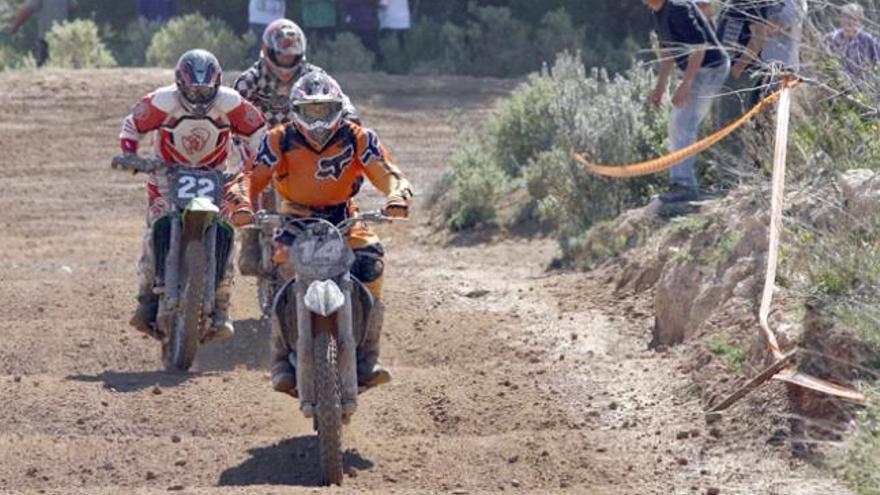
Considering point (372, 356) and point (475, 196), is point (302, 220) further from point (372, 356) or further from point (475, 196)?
point (475, 196)

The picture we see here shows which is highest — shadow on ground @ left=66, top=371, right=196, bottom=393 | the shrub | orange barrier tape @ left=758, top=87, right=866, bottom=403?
orange barrier tape @ left=758, top=87, right=866, bottom=403

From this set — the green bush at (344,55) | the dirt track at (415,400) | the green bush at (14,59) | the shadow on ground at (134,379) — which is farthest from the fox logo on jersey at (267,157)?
the green bush at (14,59)

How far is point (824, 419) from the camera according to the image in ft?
27.3

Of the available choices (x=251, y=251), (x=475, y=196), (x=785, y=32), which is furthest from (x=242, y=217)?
(x=475, y=196)

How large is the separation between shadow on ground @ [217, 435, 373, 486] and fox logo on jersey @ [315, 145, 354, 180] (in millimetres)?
1278

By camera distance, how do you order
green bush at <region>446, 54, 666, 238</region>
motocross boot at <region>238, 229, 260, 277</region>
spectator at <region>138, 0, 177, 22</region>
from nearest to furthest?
motocross boot at <region>238, 229, 260, 277</region>
green bush at <region>446, 54, 666, 238</region>
spectator at <region>138, 0, 177, 22</region>

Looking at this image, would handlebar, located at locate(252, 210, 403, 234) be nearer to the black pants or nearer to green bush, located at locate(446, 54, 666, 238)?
green bush, located at locate(446, 54, 666, 238)

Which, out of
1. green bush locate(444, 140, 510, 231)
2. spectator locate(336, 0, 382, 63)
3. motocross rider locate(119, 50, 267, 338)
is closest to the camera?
motocross rider locate(119, 50, 267, 338)

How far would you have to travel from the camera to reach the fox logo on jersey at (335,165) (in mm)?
9281

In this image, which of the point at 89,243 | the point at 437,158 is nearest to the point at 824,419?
the point at 89,243

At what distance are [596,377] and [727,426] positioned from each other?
1.65 m

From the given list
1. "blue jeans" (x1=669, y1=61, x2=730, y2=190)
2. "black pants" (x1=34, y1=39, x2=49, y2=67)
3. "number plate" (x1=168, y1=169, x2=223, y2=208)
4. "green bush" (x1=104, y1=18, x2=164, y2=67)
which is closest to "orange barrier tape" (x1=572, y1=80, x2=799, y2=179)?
"blue jeans" (x1=669, y1=61, x2=730, y2=190)

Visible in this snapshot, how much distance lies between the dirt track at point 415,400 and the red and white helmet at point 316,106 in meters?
1.47

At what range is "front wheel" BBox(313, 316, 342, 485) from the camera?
320 inches
